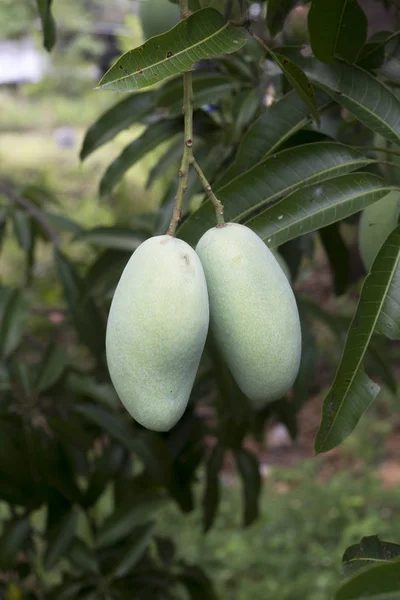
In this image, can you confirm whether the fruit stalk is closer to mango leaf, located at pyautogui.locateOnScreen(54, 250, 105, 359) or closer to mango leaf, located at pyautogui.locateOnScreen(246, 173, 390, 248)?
mango leaf, located at pyautogui.locateOnScreen(246, 173, 390, 248)

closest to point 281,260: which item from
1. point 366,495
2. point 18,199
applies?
point 18,199

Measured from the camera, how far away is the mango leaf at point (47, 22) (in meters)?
0.83

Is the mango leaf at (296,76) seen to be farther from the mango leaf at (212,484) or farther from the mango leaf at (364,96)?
the mango leaf at (212,484)

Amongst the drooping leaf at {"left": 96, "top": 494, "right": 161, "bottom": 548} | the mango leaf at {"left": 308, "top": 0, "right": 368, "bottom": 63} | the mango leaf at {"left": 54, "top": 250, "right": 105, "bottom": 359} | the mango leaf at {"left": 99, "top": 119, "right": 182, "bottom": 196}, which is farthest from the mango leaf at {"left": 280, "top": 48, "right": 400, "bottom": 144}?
the drooping leaf at {"left": 96, "top": 494, "right": 161, "bottom": 548}

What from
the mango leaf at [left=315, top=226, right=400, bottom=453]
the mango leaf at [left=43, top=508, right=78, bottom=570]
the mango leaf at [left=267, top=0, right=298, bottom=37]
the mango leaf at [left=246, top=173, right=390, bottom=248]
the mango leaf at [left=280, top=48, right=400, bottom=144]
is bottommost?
the mango leaf at [left=43, top=508, right=78, bottom=570]

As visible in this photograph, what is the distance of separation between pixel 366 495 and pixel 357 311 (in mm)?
2386

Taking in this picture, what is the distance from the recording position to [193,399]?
1.42m

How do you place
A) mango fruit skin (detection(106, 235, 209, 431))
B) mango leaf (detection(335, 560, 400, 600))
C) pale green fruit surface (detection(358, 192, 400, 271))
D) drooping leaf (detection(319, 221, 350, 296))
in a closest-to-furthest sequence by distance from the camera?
1. mango leaf (detection(335, 560, 400, 600))
2. mango fruit skin (detection(106, 235, 209, 431))
3. pale green fruit surface (detection(358, 192, 400, 271))
4. drooping leaf (detection(319, 221, 350, 296))

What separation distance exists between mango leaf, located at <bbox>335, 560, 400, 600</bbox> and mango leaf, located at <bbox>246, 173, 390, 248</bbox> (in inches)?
12.0

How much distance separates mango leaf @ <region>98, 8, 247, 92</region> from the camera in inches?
23.2

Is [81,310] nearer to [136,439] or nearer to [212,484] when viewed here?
[136,439]

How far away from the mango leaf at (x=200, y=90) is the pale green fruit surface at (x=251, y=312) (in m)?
0.40

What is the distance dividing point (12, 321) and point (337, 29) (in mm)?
876

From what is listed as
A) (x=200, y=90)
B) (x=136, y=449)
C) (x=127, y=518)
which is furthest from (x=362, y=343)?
(x=127, y=518)
